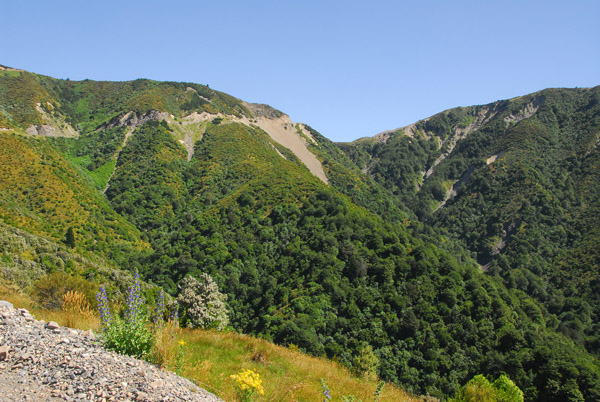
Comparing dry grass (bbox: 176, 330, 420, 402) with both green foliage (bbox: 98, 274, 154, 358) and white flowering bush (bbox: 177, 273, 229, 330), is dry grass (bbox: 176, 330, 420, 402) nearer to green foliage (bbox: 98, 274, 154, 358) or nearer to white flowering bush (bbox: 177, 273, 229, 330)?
green foliage (bbox: 98, 274, 154, 358)

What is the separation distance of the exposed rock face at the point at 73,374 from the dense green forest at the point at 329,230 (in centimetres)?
1532

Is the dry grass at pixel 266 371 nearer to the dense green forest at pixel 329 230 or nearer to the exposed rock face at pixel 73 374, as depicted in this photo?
the exposed rock face at pixel 73 374

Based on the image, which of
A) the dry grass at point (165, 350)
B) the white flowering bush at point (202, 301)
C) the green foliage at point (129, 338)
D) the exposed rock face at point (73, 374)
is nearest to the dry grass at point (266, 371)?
the dry grass at point (165, 350)

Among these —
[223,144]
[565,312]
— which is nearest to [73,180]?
[223,144]

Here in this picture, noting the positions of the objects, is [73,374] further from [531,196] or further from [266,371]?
[531,196]

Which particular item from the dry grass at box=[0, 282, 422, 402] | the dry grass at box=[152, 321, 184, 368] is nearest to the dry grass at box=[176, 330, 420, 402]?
the dry grass at box=[0, 282, 422, 402]

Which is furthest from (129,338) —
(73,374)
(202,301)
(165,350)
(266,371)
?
(202,301)

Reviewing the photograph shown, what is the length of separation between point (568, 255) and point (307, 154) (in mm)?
97556

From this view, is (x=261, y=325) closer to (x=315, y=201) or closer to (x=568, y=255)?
(x=315, y=201)

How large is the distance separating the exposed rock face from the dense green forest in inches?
603

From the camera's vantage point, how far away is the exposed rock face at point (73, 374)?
4180mm

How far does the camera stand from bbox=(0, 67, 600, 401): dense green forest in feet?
132

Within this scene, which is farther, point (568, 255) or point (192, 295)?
point (568, 255)

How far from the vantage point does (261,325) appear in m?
44.2
